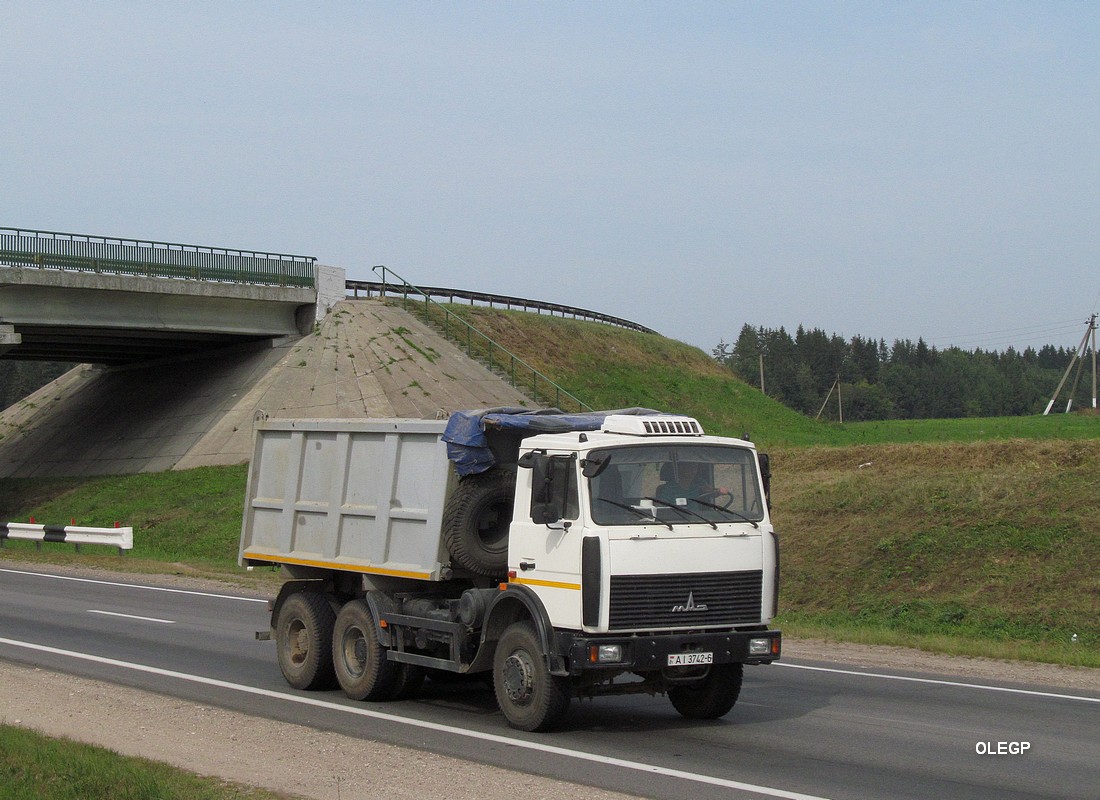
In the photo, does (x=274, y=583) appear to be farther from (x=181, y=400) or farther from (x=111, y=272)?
(x=181, y=400)

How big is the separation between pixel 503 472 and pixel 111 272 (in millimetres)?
30230

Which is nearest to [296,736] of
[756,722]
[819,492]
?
[756,722]

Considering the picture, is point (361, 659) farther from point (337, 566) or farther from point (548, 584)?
point (548, 584)

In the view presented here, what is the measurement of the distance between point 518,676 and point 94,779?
3421 mm

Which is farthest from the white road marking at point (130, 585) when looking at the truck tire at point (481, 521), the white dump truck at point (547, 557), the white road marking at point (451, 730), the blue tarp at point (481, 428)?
the blue tarp at point (481, 428)

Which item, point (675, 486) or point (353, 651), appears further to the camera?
point (353, 651)

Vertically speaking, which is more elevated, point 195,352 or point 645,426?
point 195,352

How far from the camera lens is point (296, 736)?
9.61 metres

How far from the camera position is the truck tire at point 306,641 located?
39.2 feet

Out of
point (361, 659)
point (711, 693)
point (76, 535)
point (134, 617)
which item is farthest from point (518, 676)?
point (76, 535)

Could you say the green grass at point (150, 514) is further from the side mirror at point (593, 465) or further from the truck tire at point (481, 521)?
the side mirror at point (593, 465)

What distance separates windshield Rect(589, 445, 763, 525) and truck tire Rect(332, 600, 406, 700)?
10.1 ft

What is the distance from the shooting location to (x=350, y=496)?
11562 millimetres

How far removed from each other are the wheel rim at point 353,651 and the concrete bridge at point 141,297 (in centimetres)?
2659
